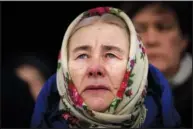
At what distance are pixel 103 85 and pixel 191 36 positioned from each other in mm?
481

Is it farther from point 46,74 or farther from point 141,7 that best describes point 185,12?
point 46,74

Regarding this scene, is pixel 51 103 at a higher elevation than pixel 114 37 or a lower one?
lower

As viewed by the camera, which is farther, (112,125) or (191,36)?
(191,36)

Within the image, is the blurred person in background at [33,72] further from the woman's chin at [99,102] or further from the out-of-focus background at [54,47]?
the woman's chin at [99,102]

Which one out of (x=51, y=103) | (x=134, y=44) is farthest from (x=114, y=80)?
(x=51, y=103)

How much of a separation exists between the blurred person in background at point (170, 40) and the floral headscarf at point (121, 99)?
11 cm

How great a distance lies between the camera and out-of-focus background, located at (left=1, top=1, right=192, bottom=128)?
6.18 feet

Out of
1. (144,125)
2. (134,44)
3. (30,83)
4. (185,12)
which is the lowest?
(144,125)

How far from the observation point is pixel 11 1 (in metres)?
1.92

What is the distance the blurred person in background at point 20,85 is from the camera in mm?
1893

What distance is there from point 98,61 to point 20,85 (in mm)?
389

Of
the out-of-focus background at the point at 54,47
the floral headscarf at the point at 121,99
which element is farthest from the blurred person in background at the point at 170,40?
the floral headscarf at the point at 121,99

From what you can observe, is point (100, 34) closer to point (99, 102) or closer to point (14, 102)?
point (99, 102)

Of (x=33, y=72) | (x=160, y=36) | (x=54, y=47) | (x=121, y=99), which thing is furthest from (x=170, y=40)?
(x=33, y=72)
